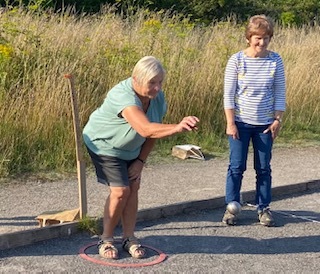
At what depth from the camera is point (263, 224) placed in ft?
23.1

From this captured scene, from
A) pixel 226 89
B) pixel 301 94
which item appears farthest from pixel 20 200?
pixel 301 94

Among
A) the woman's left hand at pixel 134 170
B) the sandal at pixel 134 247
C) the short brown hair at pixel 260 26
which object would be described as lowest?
the sandal at pixel 134 247

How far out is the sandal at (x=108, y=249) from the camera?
5.82m

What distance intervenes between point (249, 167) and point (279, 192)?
4.06 ft

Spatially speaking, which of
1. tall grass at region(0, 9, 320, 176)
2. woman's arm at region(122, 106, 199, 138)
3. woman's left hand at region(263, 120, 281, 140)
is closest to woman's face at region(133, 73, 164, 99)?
woman's arm at region(122, 106, 199, 138)

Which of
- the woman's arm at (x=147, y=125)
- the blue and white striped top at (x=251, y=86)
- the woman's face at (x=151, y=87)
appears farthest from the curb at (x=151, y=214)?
the woman's face at (x=151, y=87)

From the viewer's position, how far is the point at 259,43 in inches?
267

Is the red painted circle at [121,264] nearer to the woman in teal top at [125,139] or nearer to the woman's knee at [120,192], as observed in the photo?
the woman in teal top at [125,139]

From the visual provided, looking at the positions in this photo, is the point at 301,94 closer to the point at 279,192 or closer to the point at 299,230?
the point at 279,192

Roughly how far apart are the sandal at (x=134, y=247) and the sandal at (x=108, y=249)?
0.11m

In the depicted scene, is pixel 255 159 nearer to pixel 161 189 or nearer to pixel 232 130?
pixel 232 130

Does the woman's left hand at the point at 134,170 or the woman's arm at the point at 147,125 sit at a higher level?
the woman's arm at the point at 147,125

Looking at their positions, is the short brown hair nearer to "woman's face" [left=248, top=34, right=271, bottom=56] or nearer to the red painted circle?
"woman's face" [left=248, top=34, right=271, bottom=56]

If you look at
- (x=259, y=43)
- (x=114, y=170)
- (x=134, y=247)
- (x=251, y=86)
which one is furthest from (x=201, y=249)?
(x=259, y=43)
